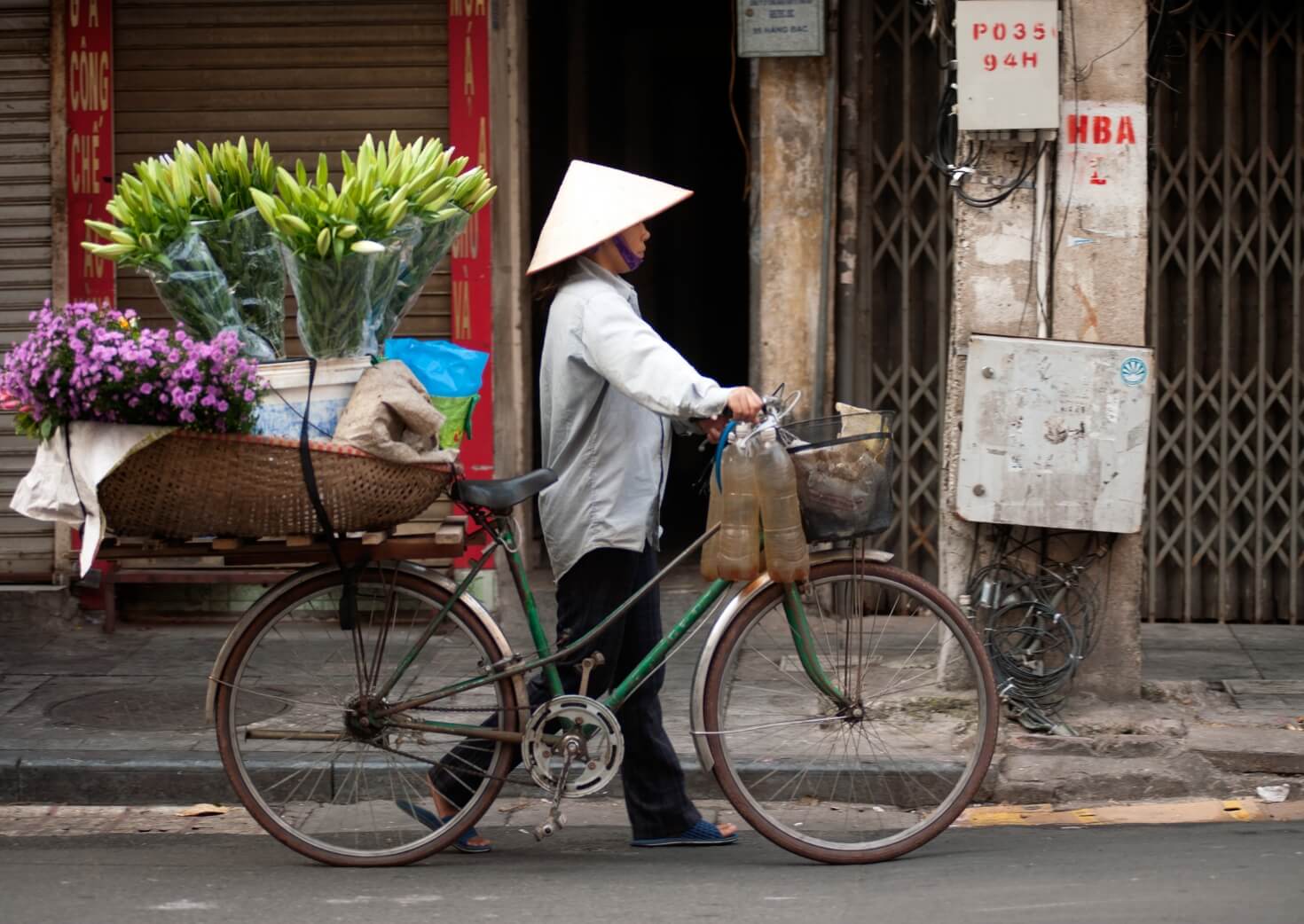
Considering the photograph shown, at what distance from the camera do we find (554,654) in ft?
14.7

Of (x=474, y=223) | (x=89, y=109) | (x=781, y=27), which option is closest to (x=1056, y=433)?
(x=781, y=27)

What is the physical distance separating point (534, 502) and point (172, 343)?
4.64 m

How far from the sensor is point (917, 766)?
209 inches

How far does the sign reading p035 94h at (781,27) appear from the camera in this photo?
7.48 m

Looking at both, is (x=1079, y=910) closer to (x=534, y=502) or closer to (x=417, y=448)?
(x=417, y=448)

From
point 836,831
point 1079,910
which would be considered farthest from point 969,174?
point 1079,910

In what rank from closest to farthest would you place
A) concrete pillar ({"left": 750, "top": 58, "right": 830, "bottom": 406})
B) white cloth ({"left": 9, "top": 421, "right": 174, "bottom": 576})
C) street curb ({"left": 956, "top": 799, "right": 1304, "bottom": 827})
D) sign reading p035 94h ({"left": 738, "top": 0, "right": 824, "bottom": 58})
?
white cloth ({"left": 9, "top": 421, "right": 174, "bottom": 576})
street curb ({"left": 956, "top": 799, "right": 1304, "bottom": 827})
sign reading p035 94h ({"left": 738, "top": 0, "right": 824, "bottom": 58})
concrete pillar ({"left": 750, "top": 58, "right": 830, "bottom": 406})

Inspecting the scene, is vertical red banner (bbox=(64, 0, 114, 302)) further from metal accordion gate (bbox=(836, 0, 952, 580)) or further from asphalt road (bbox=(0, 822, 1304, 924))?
asphalt road (bbox=(0, 822, 1304, 924))

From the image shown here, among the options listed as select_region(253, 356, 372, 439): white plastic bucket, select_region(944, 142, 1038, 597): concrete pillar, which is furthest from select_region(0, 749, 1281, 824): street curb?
select_region(253, 356, 372, 439): white plastic bucket

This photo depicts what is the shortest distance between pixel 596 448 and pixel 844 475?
0.69 metres

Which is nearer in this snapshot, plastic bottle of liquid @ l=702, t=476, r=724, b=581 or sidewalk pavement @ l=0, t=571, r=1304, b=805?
plastic bottle of liquid @ l=702, t=476, r=724, b=581

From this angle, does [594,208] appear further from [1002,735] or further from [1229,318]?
[1229,318]

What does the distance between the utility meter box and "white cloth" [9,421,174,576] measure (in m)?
3.04

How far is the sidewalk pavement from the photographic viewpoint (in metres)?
5.43
